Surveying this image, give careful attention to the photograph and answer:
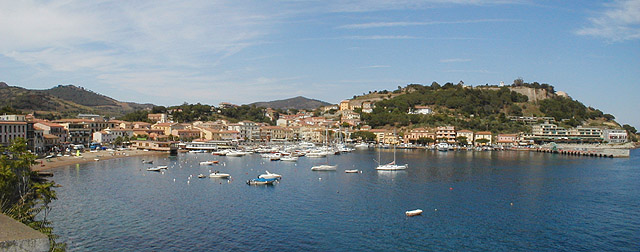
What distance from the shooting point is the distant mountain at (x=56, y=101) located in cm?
10188

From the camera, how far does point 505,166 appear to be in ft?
142

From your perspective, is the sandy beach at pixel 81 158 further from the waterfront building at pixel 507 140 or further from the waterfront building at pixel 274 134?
the waterfront building at pixel 507 140

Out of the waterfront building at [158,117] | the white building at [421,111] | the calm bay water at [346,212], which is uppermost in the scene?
the white building at [421,111]

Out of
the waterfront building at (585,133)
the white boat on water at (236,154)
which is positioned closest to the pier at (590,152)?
the waterfront building at (585,133)

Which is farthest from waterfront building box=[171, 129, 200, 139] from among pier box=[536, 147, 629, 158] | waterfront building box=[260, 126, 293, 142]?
pier box=[536, 147, 629, 158]

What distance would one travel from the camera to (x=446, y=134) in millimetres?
80875

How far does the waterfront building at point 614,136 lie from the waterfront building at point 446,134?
109 ft

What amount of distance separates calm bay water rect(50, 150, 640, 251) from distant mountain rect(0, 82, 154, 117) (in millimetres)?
80633

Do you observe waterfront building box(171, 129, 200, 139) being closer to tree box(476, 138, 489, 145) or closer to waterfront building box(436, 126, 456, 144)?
waterfront building box(436, 126, 456, 144)

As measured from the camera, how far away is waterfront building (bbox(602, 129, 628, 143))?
8951cm

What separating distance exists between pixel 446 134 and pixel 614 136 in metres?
37.2

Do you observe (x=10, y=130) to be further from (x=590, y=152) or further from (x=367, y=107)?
(x=367, y=107)

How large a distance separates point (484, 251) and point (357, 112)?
9014 centimetres

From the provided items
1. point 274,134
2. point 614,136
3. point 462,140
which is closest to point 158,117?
point 274,134
